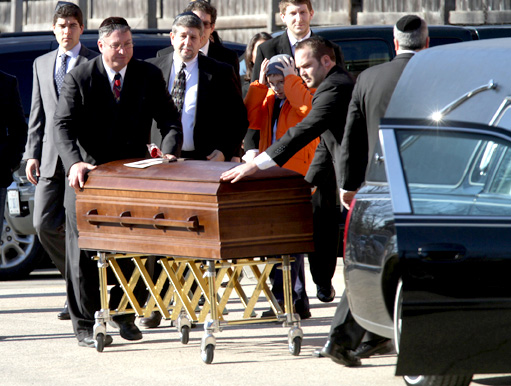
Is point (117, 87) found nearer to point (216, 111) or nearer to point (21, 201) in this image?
point (216, 111)

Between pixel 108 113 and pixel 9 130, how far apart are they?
3.16 ft

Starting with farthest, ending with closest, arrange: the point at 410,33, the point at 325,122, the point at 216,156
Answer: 1. the point at 216,156
2. the point at 325,122
3. the point at 410,33

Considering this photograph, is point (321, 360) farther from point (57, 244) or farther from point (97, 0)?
point (97, 0)

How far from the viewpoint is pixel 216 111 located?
770 cm

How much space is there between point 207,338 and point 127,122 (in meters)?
1.59

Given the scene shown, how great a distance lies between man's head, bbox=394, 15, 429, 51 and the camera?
19.5ft

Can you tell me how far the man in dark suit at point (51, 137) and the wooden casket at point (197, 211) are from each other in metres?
1.30

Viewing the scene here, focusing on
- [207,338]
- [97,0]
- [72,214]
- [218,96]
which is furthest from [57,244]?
[97,0]

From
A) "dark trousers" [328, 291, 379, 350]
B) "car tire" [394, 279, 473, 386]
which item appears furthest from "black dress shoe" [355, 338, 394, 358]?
"car tire" [394, 279, 473, 386]

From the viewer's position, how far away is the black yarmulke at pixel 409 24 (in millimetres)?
5910

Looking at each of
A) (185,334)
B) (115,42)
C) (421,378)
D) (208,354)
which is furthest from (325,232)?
(421,378)

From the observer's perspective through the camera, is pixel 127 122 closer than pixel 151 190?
No

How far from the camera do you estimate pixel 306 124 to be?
6.45 m

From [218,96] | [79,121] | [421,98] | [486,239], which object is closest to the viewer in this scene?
[486,239]
